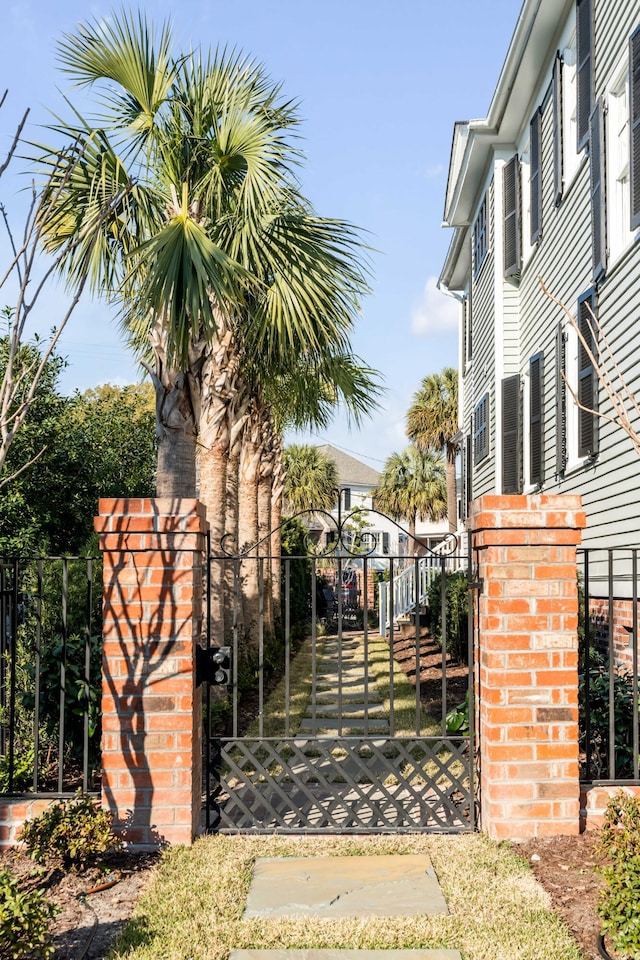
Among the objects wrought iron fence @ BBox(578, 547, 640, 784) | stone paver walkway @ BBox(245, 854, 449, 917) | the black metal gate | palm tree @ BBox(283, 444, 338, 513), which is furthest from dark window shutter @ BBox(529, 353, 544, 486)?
palm tree @ BBox(283, 444, 338, 513)

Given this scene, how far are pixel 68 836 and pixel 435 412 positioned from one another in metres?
34.1

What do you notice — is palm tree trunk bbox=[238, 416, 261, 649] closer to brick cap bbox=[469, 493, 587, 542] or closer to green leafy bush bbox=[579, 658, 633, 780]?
green leafy bush bbox=[579, 658, 633, 780]

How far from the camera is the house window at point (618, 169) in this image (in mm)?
8297

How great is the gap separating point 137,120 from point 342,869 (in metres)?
6.39

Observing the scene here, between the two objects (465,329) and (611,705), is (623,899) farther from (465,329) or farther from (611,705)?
(465,329)

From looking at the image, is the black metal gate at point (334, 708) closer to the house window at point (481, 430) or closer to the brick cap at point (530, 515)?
the brick cap at point (530, 515)

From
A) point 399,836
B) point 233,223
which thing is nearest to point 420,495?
point 233,223


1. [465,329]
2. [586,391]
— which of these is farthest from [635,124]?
[465,329]

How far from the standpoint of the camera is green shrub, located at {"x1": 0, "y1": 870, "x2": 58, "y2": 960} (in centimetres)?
289

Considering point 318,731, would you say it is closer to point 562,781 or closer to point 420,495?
point 562,781

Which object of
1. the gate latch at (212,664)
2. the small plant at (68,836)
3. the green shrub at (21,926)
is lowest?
the small plant at (68,836)

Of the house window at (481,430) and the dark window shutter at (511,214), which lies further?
the house window at (481,430)

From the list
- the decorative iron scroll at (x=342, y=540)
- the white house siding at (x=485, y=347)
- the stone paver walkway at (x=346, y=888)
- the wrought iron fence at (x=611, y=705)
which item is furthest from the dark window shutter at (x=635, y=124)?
the white house siding at (x=485, y=347)

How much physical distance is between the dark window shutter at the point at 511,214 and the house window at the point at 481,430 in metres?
2.62
